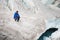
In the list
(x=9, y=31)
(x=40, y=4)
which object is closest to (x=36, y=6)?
(x=40, y=4)

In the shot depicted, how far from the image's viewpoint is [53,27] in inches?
222

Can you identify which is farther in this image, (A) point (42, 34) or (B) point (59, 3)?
(B) point (59, 3)

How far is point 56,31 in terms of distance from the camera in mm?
5520

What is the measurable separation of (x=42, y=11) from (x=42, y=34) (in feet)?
2.16

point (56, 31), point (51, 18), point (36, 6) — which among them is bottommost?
point (56, 31)

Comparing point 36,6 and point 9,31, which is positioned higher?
point 36,6

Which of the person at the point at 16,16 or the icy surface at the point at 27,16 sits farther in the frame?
the person at the point at 16,16

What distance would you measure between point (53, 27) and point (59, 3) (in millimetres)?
751

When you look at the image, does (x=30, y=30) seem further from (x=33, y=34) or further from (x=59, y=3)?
(x=59, y=3)

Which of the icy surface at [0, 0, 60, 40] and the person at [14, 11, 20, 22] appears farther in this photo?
the person at [14, 11, 20, 22]

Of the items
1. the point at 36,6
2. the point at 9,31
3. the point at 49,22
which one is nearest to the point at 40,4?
the point at 36,6

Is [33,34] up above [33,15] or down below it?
below

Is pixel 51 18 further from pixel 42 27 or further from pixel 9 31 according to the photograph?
pixel 9 31

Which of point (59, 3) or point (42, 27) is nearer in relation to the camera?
point (42, 27)
